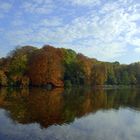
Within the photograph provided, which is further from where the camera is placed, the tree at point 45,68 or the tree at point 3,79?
the tree at point 45,68

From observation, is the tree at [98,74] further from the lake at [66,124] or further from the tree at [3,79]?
the lake at [66,124]

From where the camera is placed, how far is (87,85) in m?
102

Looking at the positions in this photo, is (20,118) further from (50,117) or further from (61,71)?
(61,71)

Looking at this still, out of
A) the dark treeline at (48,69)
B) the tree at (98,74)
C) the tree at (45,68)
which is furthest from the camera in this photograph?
the tree at (98,74)

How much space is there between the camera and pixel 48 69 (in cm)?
8900

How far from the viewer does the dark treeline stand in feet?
285

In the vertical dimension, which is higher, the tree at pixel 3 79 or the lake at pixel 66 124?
the tree at pixel 3 79

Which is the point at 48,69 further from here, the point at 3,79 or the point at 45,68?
the point at 3,79

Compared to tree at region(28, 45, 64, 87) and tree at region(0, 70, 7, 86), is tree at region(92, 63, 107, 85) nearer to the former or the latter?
tree at region(28, 45, 64, 87)

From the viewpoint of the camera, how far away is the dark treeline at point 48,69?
285ft

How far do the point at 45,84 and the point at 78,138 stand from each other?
7040 centimetres

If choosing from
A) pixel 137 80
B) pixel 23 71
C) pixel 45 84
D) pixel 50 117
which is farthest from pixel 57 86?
pixel 50 117

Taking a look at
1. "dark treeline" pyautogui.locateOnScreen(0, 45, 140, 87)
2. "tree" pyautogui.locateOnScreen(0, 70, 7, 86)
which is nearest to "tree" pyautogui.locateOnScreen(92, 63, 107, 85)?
"dark treeline" pyautogui.locateOnScreen(0, 45, 140, 87)

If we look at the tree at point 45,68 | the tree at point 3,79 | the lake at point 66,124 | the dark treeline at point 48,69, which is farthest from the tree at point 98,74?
the lake at point 66,124
